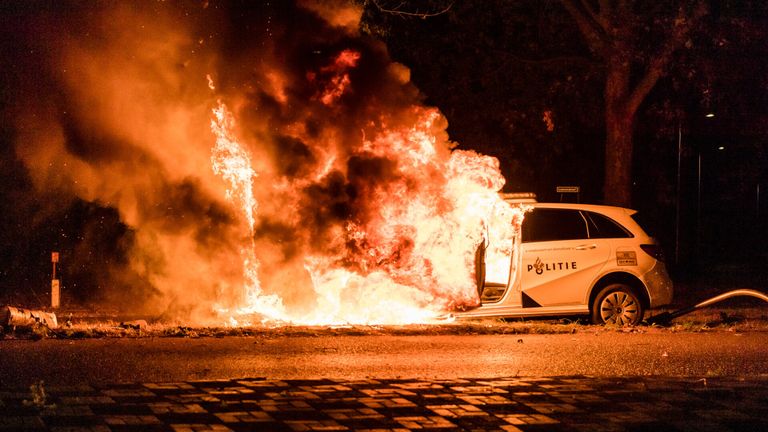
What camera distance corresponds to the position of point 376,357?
10812mm

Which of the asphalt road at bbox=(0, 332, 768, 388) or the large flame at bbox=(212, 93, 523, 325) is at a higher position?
the large flame at bbox=(212, 93, 523, 325)

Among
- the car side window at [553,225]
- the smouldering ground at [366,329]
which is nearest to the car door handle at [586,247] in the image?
the car side window at [553,225]

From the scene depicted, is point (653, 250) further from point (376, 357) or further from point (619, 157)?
point (619, 157)

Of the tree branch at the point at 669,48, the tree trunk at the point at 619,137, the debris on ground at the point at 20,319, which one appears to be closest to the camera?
the debris on ground at the point at 20,319

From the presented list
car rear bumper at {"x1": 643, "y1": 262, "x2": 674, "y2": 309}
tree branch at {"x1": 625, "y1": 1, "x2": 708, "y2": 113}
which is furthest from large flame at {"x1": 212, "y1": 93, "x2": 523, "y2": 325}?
tree branch at {"x1": 625, "y1": 1, "x2": 708, "y2": 113}

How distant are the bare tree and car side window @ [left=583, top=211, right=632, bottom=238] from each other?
29.0ft

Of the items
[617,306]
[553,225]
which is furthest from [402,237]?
[617,306]

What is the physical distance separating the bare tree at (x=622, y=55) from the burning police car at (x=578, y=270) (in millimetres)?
9048

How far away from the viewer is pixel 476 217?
1389 centimetres

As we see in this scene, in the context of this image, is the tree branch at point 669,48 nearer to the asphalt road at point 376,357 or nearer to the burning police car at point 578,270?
the burning police car at point 578,270

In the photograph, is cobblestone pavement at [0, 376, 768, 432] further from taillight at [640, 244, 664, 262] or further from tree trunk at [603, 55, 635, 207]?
tree trunk at [603, 55, 635, 207]

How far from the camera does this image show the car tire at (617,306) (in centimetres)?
1393

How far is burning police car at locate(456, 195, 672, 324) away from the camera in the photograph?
1376 centimetres

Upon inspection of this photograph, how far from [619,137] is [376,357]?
14.0 meters
